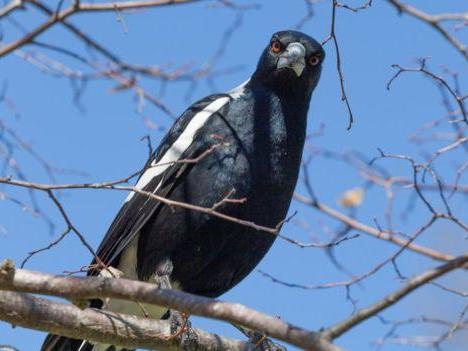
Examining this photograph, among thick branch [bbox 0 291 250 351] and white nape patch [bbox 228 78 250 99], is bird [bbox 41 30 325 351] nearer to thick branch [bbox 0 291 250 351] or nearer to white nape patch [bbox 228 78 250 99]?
white nape patch [bbox 228 78 250 99]

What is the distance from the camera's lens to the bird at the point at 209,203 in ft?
16.1

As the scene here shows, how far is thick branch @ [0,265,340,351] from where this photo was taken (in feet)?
8.25

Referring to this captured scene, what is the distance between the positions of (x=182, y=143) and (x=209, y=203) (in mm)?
442

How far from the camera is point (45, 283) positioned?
10.3 feet

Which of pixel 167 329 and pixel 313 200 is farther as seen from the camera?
pixel 313 200

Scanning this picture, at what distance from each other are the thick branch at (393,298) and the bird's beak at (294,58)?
3.10m

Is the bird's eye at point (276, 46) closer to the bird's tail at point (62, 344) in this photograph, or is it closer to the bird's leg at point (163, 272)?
the bird's leg at point (163, 272)

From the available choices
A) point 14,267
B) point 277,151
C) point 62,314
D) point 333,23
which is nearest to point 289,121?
point 277,151

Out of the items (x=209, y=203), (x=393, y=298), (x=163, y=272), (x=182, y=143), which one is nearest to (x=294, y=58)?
(x=182, y=143)

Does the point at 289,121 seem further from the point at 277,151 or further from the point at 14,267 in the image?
the point at 14,267

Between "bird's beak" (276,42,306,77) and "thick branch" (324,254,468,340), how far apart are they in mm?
3096

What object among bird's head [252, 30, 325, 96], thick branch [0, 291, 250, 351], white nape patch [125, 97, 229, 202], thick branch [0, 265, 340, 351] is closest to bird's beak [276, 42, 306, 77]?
bird's head [252, 30, 325, 96]

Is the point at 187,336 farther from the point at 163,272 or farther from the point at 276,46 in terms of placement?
the point at 276,46

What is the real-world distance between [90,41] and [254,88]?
1700 millimetres
